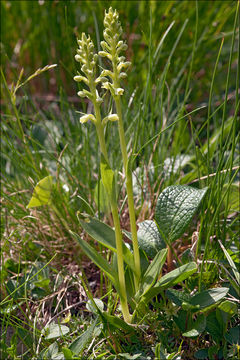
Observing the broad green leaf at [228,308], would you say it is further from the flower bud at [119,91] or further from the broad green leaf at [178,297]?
the flower bud at [119,91]

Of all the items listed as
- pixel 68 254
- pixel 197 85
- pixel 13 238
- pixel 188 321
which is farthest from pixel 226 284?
pixel 197 85

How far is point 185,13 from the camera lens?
7.23ft

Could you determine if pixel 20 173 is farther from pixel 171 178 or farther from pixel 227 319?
pixel 227 319

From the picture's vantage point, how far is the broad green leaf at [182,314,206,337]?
3.20 feet

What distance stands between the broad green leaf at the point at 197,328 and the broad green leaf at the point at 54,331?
305mm

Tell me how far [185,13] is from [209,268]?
1.51 m

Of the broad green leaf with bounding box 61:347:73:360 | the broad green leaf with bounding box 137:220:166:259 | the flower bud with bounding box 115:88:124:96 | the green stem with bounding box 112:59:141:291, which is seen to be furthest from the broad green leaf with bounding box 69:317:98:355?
the flower bud with bounding box 115:88:124:96

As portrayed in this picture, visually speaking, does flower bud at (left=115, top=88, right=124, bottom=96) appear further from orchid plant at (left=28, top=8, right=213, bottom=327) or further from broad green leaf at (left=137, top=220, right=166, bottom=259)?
broad green leaf at (left=137, top=220, right=166, bottom=259)

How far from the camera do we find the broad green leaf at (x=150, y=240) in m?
1.18

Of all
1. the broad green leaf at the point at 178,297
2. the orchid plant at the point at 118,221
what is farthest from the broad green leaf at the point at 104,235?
the broad green leaf at the point at 178,297

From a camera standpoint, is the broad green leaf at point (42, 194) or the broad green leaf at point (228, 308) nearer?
the broad green leaf at point (228, 308)

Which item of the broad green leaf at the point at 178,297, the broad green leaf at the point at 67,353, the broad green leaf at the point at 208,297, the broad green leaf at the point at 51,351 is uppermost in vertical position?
the broad green leaf at the point at 208,297

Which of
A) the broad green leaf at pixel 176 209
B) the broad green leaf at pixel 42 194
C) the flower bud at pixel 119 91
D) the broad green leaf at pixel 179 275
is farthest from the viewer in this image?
the broad green leaf at pixel 42 194

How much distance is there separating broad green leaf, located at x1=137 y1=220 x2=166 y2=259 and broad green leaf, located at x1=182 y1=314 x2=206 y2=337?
0.22 m
